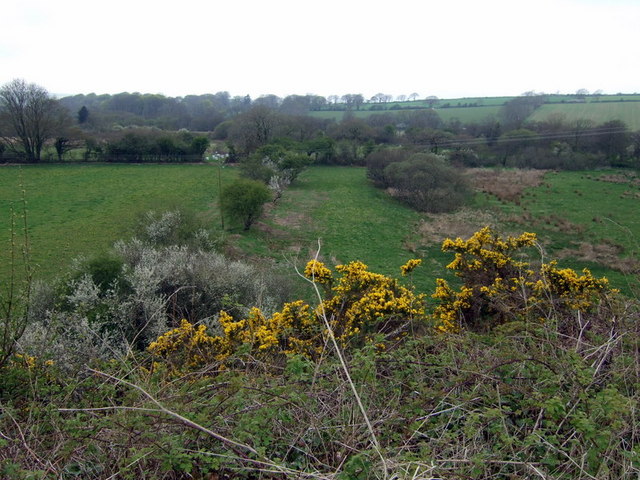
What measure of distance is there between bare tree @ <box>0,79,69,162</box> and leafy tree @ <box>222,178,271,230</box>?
27.2m

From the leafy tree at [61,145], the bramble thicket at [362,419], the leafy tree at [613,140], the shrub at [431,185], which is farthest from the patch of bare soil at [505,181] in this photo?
the leafy tree at [61,145]

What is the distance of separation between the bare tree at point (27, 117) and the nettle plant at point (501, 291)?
42527mm

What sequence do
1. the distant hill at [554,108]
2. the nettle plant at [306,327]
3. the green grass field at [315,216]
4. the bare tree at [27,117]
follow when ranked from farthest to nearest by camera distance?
the distant hill at [554,108] < the bare tree at [27,117] < the green grass field at [315,216] < the nettle plant at [306,327]

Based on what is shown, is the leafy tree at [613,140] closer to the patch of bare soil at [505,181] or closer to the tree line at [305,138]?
the tree line at [305,138]

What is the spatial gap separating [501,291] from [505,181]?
114ft

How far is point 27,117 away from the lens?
3731cm

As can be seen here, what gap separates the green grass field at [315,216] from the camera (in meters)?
18.4

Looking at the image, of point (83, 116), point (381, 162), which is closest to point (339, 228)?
point (381, 162)

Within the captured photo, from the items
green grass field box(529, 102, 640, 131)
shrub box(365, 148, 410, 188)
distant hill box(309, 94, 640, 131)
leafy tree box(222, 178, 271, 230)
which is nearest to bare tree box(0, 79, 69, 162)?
leafy tree box(222, 178, 271, 230)

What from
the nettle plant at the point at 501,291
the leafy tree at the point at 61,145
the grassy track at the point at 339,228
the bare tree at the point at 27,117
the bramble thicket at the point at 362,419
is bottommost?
the grassy track at the point at 339,228

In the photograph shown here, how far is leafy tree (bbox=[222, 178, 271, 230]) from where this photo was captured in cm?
2155

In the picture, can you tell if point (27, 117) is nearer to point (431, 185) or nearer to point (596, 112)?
point (431, 185)

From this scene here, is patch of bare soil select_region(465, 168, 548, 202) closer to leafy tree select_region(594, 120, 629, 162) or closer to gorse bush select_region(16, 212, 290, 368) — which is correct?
leafy tree select_region(594, 120, 629, 162)

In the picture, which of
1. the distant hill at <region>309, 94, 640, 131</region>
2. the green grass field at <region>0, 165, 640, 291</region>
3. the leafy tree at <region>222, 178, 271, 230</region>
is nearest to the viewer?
the green grass field at <region>0, 165, 640, 291</region>
